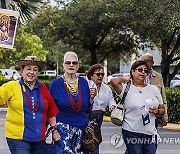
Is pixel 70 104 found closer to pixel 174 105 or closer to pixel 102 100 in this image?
pixel 102 100

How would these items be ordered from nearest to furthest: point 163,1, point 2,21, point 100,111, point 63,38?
point 100,111
point 2,21
point 163,1
point 63,38

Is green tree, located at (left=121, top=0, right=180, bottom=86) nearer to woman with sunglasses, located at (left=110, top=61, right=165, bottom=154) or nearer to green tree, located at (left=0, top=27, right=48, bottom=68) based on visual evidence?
woman with sunglasses, located at (left=110, top=61, right=165, bottom=154)

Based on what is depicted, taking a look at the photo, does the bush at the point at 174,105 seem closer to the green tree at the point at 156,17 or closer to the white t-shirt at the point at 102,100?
the green tree at the point at 156,17

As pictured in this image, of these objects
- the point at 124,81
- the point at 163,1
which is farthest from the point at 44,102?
the point at 163,1

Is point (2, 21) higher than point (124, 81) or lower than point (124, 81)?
higher

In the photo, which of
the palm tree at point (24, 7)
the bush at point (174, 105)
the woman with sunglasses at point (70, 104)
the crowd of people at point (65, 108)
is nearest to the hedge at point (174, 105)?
the bush at point (174, 105)

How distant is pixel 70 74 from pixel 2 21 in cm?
412

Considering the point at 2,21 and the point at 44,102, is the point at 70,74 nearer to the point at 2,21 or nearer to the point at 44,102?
the point at 44,102

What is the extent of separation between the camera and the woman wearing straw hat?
17.8ft

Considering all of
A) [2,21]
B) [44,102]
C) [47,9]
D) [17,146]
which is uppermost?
[47,9]

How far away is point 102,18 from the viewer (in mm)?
23734

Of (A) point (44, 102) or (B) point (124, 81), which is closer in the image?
(A) point (44, 102)

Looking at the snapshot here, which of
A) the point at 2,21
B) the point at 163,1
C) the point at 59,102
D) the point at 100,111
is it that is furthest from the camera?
the point at 163,1

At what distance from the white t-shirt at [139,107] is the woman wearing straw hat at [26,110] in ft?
3.11
